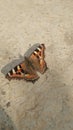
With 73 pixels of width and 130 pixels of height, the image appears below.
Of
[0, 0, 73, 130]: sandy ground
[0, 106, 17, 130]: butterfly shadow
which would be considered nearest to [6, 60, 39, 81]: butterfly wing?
[0, 0, 73, 130]: sandy ground

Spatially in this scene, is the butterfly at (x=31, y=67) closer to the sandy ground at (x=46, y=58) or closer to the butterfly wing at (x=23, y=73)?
the butterfly wing at (x=23, y=73)

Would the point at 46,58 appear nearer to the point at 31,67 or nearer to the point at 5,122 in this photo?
the point at 31,67

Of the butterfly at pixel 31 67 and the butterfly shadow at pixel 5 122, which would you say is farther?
the butterfly at pixel 31 67

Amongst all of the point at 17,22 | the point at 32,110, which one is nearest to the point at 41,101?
the point at 32,110

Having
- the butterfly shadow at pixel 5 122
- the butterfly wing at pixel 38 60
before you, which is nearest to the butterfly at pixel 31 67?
the butterfly wing at pixel 38 60

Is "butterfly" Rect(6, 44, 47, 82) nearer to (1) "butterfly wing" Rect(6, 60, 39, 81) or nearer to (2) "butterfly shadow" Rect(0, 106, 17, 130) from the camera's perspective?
(1) "butterfly wing" Rect(6, 60, 39, 81)

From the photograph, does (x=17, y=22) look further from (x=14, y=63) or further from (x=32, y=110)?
(x=32, y=110)
